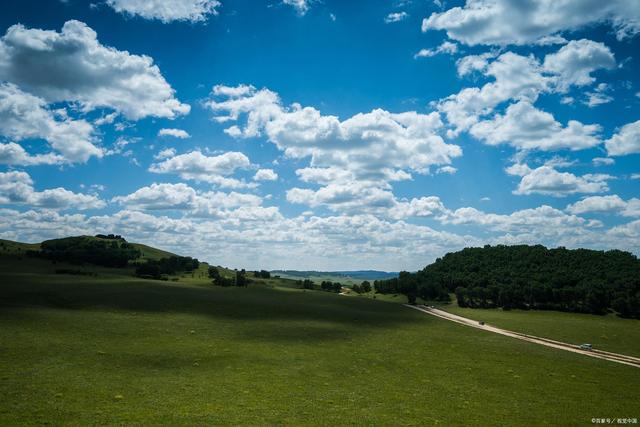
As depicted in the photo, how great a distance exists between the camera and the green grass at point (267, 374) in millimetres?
29797

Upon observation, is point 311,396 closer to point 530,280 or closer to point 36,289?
point 36,289

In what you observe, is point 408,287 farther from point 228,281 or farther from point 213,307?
point 213,307

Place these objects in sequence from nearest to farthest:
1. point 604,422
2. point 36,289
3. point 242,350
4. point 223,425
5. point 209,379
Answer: point 223,425 → point 604,422 → point 209,379 → point 242,350 → point 36,289

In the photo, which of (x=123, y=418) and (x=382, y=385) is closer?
(x=123, y=418)

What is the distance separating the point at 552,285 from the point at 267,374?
505 ft

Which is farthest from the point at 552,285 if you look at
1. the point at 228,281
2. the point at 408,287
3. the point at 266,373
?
the point at 266,373

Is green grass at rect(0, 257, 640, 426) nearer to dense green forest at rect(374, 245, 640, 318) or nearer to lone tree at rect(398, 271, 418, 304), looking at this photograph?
dense green forest at rect(374, 245, 640, 318)

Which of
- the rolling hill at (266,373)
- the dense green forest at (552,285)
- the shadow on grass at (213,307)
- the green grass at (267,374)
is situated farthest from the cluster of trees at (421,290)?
the green grass at (267,374)

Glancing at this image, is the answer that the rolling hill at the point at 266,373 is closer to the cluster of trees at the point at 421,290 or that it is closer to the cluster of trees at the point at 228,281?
the cluster of trees at the point at 228,281

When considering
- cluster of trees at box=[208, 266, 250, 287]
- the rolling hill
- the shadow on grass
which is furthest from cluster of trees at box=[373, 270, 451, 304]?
the rolling hill

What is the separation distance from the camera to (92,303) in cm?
7438

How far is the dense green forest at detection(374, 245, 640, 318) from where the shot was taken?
142m

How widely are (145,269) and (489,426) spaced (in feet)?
521

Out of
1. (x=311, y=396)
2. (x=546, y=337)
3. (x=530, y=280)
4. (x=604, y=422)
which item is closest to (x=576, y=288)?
(x=530, y=280)
